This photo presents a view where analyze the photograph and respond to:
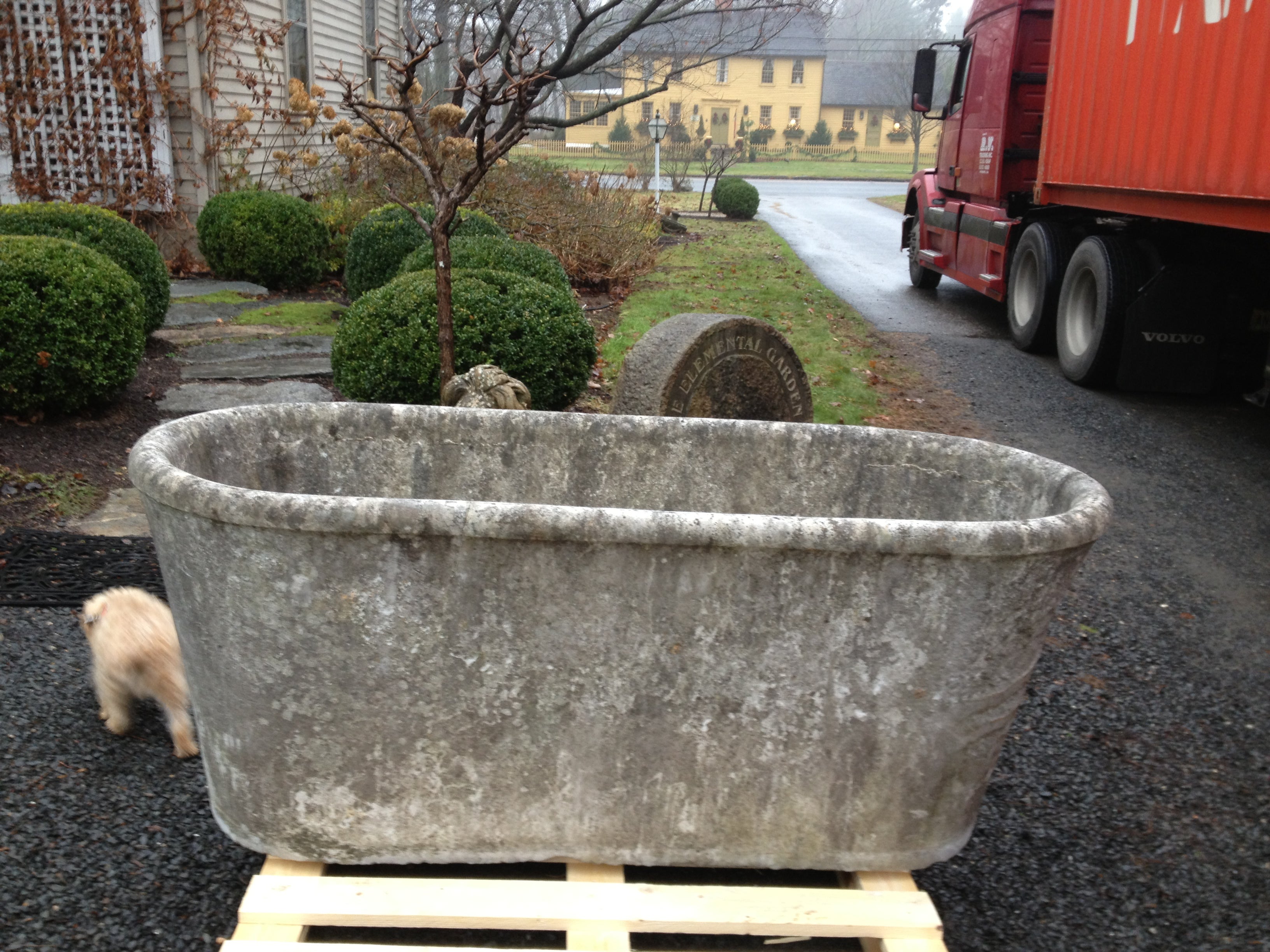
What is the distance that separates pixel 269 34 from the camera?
11.4 m

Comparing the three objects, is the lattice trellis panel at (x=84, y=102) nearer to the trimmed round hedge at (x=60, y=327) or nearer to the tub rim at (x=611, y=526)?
the trimmed round hedge at (x=60, y=327)

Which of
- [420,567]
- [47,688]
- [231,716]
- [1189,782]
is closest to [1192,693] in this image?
[1189,782]

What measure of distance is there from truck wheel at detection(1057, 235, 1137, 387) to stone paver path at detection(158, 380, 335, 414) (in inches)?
206

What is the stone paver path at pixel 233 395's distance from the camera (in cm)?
595

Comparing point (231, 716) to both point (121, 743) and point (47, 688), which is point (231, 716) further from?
point (47, 688)

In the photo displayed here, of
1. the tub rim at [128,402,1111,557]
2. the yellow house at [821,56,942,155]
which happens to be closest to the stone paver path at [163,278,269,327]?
the tub rim at [128,402,1111,557]

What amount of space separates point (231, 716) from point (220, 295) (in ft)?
26.5

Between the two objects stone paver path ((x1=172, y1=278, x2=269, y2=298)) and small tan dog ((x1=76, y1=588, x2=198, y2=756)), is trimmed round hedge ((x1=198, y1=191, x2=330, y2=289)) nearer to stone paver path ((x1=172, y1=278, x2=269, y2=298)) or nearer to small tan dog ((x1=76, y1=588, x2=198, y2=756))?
stone paver path ((x1=172, y1=278, x2=269, y2=298))

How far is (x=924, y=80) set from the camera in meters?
10.7

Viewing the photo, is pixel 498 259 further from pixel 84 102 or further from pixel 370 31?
pixel 370 31

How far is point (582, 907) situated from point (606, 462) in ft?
4.03

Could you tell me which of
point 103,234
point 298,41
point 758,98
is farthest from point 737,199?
point 758,98

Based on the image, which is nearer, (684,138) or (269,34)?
(269,34)

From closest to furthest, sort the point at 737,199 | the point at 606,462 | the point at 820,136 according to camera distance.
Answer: the point at 606,462 → the point at 737,199 → the point at 820,136
